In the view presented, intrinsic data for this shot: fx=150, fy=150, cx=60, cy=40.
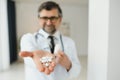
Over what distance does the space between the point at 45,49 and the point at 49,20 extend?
0.44 ft

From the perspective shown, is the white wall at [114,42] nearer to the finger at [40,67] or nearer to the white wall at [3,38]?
the finger at [40,67]

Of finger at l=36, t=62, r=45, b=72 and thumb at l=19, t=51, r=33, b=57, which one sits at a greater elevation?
thumb at l=19, t=51, r=33, b=57

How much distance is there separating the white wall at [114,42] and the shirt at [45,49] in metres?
0.17

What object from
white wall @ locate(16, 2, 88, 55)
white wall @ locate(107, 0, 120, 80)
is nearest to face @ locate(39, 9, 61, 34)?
white wall @ locate(107, 0, 120, 80)

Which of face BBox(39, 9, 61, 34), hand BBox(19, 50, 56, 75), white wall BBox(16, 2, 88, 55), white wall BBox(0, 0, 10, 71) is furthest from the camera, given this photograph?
white wall BBox(16, 2, 88, 55)

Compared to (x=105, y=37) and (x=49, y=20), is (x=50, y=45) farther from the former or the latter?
(x=105, y=37)

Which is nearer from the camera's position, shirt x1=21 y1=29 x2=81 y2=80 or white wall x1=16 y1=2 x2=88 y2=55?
shirt x1=21 y1=29 x2=81 y2=80

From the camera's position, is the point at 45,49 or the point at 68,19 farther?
the point at 68,19

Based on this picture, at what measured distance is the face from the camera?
687 millimetres

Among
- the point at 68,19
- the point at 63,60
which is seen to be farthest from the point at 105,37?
the point at 68,19

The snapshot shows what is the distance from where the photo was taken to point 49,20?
69 centimetres

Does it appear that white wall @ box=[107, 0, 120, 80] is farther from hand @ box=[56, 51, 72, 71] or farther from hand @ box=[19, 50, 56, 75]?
hand @ box=[19, 50, 56, 75]

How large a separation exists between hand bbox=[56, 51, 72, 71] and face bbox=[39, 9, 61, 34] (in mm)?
138

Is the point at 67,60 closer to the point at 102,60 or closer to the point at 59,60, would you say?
the point at 59,60
